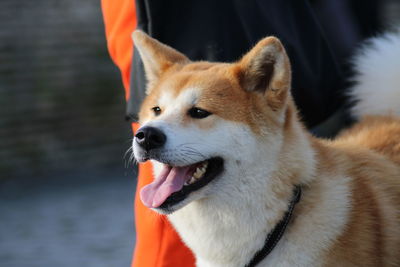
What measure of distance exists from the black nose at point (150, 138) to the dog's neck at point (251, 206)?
0.99ft

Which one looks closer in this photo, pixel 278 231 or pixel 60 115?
pixel 278 231

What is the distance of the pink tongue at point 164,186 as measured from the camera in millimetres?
2596

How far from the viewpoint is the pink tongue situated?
2596 millimetres

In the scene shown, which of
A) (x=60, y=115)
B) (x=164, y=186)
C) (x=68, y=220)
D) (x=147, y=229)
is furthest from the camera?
(x=60, y=115)

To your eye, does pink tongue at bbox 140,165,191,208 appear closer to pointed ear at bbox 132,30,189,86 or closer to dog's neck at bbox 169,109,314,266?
dog's neck at bbox 169,109,314,266

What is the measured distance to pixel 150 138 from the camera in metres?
2.52

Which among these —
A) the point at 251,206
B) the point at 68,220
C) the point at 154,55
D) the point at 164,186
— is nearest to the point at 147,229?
the point at 164,186

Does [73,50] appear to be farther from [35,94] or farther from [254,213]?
[254,213]

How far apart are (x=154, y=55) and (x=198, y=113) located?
359mm

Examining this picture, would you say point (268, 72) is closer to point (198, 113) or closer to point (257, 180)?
point (198, 113)

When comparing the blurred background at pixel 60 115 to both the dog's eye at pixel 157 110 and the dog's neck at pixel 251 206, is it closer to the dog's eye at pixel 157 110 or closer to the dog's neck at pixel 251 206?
the dog's eye at pixel 157 110

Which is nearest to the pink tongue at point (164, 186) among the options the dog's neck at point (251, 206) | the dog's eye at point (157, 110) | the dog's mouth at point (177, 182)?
the dog's mouth at point (177, 182)

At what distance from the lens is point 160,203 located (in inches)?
102

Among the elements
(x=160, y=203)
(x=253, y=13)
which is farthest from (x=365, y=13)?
(x=160, y=203)
